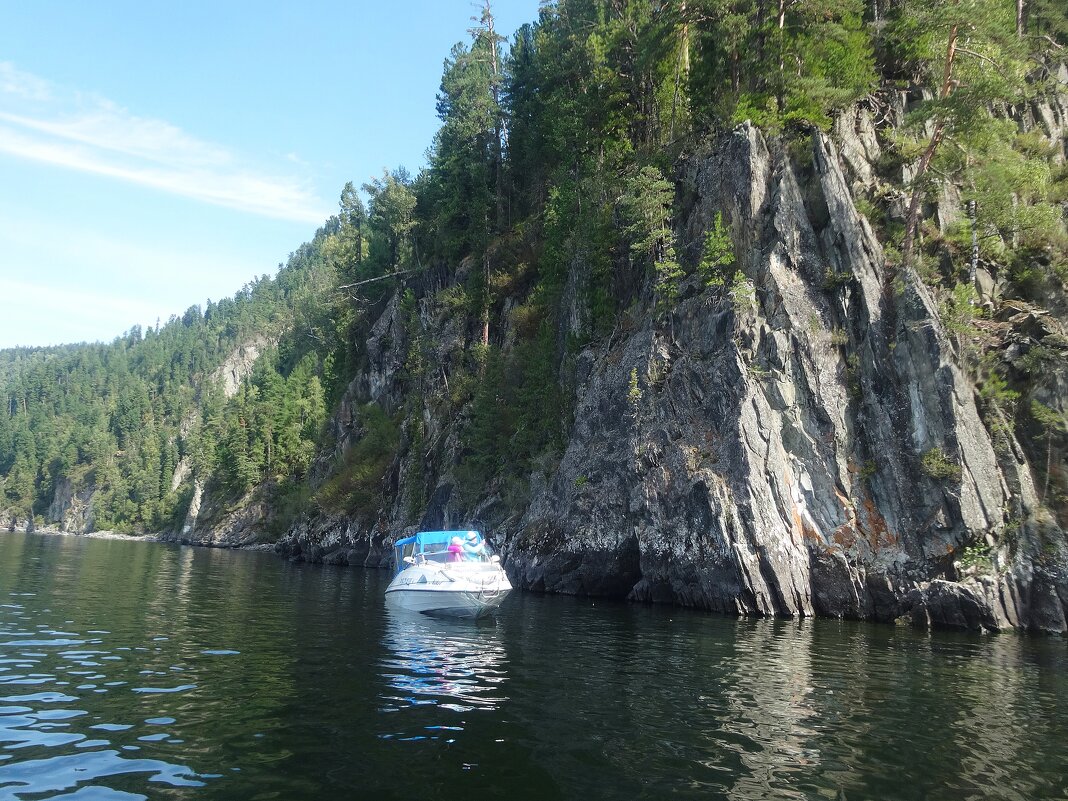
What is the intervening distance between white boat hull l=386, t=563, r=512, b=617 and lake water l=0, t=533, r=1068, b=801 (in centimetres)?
221

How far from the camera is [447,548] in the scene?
98.5 ft

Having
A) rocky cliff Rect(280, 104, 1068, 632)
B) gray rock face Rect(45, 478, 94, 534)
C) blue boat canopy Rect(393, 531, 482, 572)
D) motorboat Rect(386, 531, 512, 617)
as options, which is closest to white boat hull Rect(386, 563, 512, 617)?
motorboat Rect(386, 531, 512, 617)

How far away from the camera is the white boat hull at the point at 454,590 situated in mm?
26969

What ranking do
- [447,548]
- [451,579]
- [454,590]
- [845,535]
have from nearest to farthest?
[454,590]
[451,579]
[845,535]
[447,548]

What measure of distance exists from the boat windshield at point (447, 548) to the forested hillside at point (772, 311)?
806 centimetres

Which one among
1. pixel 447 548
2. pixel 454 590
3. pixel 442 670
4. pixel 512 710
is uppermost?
pixel 447 548

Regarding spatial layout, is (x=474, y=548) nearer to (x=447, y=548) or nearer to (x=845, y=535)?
(x=447, y=548)

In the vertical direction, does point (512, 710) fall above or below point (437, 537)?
below

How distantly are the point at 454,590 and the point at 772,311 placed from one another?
62.4 feet

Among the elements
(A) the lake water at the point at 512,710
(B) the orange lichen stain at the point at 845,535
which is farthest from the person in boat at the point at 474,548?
(B) the orange lichen stain at the point at 845,535

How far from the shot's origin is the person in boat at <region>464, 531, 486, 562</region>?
2936 cm

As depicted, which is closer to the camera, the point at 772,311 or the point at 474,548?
the point at 474,548

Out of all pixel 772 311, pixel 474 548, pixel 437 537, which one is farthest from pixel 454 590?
pixel 772 311

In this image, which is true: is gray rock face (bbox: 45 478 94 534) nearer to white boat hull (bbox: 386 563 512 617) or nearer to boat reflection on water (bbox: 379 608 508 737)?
white boat hull (bbox: 386 563 512 617)
